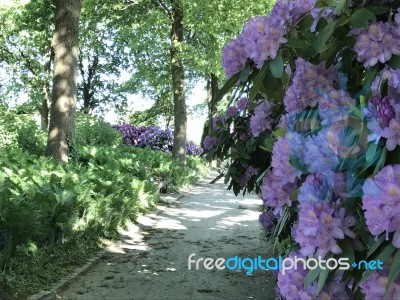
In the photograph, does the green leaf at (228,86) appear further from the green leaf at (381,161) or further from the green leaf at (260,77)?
the green leaf at (381,161)

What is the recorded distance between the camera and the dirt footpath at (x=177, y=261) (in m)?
4.97

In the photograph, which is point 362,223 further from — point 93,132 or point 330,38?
point 93,132

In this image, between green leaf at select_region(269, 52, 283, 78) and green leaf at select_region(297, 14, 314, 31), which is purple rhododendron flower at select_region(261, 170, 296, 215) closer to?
green leaf at select_region(269, 52, 283, 78)

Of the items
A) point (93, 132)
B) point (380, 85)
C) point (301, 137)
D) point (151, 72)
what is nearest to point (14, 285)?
point (301, 137)

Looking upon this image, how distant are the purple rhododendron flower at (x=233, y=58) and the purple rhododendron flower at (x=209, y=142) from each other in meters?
2.15

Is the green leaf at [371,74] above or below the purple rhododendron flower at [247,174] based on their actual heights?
above

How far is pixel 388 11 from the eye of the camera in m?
1.39

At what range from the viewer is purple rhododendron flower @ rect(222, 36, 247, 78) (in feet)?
5.19

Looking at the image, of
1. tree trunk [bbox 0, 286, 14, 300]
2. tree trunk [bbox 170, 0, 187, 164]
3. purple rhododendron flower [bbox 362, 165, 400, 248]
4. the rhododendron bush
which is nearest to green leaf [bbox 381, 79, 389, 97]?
the rhododendron bush

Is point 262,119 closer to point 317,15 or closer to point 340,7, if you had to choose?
point 317,15

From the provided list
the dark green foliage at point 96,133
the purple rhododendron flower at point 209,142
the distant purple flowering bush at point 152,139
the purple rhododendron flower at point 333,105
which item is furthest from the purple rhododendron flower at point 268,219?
the distant purple flowering bush at point 152,139

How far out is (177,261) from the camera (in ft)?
20.7

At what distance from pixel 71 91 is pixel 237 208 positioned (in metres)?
5.36

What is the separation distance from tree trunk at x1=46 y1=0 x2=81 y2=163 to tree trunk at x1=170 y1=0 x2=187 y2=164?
743 centimetres
